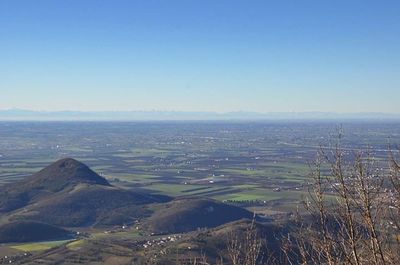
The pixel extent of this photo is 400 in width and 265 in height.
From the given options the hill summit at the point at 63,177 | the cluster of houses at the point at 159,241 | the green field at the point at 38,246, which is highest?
the hill summit at the point at 63,177

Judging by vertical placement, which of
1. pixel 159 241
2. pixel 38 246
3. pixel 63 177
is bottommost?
pixel 38 246

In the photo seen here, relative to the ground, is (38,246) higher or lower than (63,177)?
lower

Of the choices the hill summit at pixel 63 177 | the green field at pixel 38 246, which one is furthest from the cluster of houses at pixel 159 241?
the hill summit at pixel 63 177

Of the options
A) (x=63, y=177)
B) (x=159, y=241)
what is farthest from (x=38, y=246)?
(x=63, y=177)

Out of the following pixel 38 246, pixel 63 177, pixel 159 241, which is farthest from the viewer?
pixel 63 177

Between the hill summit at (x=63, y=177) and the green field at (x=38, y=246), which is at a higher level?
the hill summit at (x=63, y=177)

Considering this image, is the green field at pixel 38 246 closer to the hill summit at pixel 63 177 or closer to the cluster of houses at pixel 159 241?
the cluster of houses at pixel 159 241

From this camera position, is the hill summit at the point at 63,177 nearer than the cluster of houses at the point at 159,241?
No

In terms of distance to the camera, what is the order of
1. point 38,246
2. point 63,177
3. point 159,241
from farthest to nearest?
point 63,177 → point 159,241 → point 38,246

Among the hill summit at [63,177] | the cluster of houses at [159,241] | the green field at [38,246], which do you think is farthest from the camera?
the hill summit at [63,177]

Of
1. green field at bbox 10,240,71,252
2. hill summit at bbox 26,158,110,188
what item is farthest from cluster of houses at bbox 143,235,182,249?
hill summit at bbox 26,158,110,188

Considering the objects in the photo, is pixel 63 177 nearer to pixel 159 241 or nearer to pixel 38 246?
pixel 38 246
